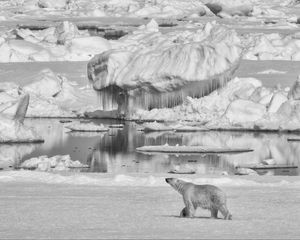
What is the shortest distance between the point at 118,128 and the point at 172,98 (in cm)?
390

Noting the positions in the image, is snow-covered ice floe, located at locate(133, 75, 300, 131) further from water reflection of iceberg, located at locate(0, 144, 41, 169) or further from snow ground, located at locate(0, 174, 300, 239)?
snow ground, located at locate(0, 174, 300, 239)

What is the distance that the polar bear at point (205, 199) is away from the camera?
728 centimetres

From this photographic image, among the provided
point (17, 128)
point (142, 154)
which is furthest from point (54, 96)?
point (142, 154)

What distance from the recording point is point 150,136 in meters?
28.4

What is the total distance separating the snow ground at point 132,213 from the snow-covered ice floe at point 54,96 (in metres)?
23.5

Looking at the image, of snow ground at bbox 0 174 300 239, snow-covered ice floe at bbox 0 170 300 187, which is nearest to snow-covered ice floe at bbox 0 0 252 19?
snow-covered ice floe at bbox 0 170 300 187

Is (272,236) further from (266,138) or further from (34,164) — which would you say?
(266,138)

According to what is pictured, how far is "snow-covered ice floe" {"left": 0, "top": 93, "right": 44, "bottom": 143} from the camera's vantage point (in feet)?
82.5

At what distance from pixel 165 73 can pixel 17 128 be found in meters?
9.03

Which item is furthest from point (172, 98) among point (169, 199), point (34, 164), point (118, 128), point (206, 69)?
point (169, 199)

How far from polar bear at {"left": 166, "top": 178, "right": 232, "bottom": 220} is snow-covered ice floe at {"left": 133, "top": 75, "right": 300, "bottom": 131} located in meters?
22.0

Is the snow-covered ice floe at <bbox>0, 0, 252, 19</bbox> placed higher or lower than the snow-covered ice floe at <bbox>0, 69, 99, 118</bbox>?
higher

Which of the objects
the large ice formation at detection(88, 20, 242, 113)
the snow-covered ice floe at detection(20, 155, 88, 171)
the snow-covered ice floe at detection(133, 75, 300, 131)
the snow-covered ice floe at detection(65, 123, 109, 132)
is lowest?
the snow-covered ice floe at detection(20, 155, 88, 171)

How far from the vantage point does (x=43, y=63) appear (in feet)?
144
